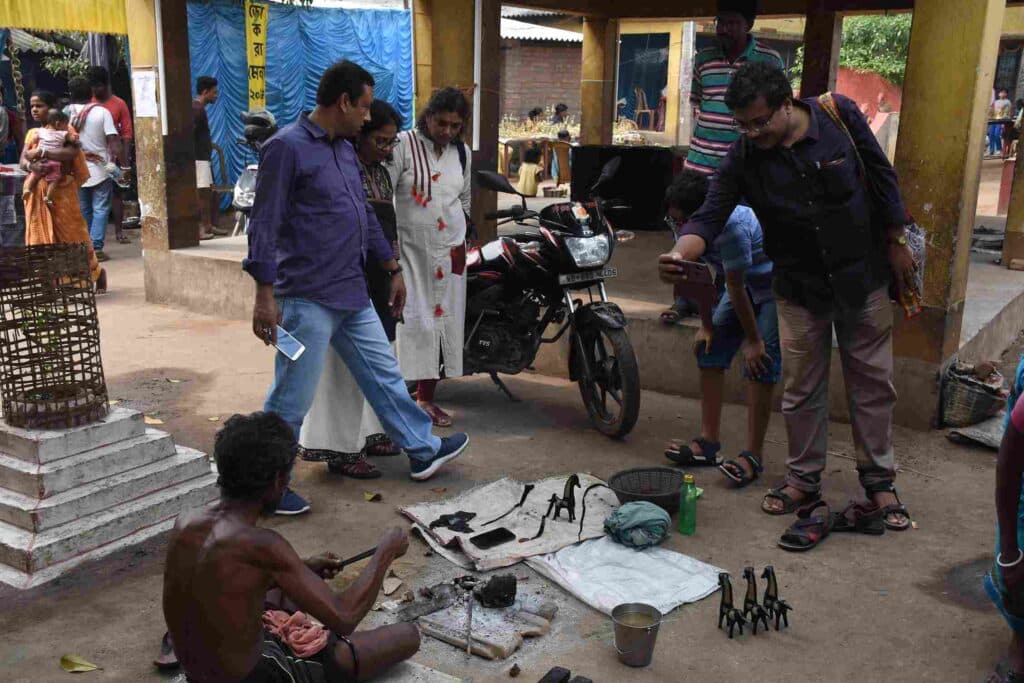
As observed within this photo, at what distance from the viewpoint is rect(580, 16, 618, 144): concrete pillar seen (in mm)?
14602

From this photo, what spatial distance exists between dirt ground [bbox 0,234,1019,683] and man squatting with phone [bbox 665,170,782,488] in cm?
14

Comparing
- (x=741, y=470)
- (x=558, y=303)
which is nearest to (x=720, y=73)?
(x=558, y=303)

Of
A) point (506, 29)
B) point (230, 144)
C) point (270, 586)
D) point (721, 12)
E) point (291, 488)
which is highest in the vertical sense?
point (506, 29)

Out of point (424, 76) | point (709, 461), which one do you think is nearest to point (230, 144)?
point (424, 76)

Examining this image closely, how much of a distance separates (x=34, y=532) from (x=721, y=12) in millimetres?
4593

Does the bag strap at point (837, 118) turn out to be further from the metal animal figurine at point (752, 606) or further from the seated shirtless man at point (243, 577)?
the seated shirtless man at point (243, 577)

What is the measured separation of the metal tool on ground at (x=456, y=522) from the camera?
4.20 meters

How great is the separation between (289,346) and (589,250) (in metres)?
1.93

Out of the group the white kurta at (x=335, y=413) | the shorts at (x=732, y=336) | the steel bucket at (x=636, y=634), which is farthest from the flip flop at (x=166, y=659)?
the shorts at (x=732, y=336)

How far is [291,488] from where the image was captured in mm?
4648

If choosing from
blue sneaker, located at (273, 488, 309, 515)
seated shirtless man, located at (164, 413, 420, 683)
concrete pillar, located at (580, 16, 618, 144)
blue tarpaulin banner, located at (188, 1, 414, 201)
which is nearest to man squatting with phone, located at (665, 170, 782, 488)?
blue sneaker, located at (273, 488, 309, 515)

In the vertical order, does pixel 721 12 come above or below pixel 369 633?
above

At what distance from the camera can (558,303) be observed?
568cm

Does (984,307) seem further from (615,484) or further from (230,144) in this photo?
(230,144)
